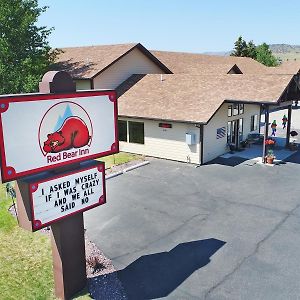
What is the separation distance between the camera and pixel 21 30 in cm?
2794

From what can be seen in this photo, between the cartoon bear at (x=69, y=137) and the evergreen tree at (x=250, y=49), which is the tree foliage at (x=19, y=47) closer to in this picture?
the cartoon bear at (x=69, y=137)

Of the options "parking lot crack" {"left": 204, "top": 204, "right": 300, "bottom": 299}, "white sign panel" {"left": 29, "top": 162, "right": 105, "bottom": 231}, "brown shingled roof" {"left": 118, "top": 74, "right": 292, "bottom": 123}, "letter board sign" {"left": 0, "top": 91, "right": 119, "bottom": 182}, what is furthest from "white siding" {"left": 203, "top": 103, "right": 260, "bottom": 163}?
"white sign panel" {"left": 29, "top": 162, "right": 105, "bottom": 231}

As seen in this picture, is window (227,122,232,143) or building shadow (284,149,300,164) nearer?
building shadow (284,149,300,164)

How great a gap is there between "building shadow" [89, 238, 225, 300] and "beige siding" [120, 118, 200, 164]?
1038 cm

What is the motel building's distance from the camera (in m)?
22.5

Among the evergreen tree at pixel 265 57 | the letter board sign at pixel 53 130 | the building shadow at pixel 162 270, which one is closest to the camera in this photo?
the letter board sign at pixel 53 130

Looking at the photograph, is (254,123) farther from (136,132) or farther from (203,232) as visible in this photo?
(203,232)

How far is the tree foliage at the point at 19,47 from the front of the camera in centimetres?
2747

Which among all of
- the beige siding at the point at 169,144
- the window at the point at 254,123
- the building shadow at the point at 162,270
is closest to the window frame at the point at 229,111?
the beige siding at the point at 169,144

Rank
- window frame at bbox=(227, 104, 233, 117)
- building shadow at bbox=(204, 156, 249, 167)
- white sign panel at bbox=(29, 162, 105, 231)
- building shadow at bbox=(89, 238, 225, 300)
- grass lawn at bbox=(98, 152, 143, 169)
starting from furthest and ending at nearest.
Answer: window frame at bbox=(227, 104, 233, 117) → grass lawn at bbox=(98, 152, 143, 169) → building shadow at bbox=(204, 156, 249, 167) → building shadow at bbox=(89, 238, 225, 300) → white sign panel at bbox=(29, 162, 105, 231)

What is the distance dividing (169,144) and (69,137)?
49.2 feet

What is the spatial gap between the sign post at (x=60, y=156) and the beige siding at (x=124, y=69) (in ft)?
63.5

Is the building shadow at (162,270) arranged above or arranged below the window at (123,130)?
below

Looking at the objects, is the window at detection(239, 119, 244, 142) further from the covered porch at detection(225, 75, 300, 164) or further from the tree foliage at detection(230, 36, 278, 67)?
the tree foliage at detection(230, 36, 278, 67)
